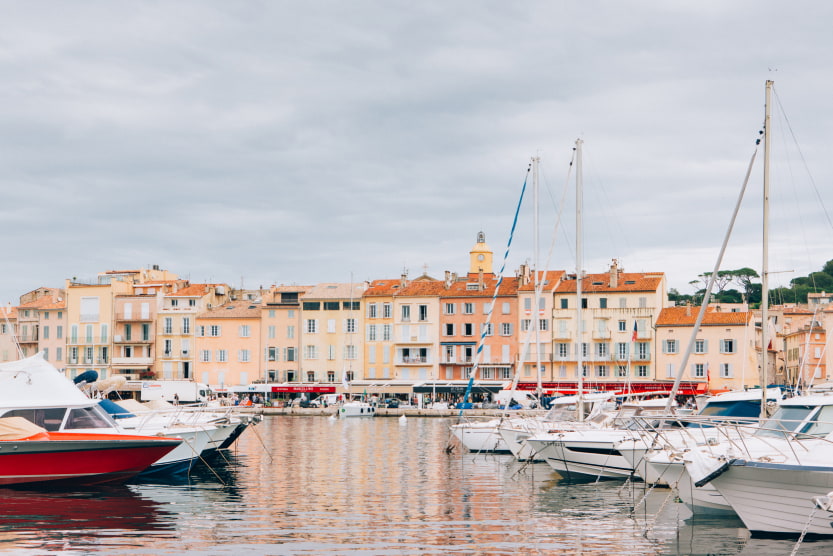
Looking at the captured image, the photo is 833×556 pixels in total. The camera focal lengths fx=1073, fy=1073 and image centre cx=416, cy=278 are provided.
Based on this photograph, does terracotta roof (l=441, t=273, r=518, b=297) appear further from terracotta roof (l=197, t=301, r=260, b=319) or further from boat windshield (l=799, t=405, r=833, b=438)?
boat windshield (l=799, t=405, r=833, b=438)

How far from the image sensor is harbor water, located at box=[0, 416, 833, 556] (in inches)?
785

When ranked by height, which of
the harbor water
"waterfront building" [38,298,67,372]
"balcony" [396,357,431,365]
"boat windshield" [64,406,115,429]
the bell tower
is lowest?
the harbor water

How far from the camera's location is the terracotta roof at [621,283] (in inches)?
→ 3556

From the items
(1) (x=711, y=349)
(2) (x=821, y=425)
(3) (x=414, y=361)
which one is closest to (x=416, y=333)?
(3) (x=414, y=361)

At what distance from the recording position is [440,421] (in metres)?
76.4

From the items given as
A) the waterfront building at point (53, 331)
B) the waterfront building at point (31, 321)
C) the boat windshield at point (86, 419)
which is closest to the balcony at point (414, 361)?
the waterfront building at point (53, 331)

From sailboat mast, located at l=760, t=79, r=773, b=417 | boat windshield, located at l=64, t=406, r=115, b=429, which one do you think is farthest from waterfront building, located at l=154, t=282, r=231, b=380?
sailboat mast, located at l=760, t=79, r=773, b=417

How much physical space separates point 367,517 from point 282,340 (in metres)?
77.8

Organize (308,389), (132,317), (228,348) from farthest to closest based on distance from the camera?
1. (132,317)
2. (228,348)
3. (308,389)

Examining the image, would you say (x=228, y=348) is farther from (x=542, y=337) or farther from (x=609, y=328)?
(x=609, y=328)

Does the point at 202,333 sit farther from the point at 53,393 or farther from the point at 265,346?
the point at 53,393

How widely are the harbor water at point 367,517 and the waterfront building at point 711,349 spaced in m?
54.3

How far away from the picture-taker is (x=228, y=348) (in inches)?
4003

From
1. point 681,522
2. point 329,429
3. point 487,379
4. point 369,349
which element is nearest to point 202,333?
point 369,349
